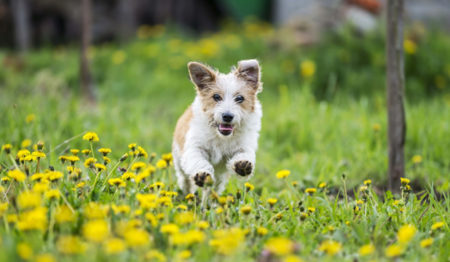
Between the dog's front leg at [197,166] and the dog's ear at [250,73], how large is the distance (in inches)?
25.8

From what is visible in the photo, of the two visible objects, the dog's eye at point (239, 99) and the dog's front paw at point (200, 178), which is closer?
the dog's front paw at point (200, 178)

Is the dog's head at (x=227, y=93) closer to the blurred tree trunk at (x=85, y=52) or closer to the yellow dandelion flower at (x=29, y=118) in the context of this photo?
the yellow dandelion flower at (x=29, y=118)

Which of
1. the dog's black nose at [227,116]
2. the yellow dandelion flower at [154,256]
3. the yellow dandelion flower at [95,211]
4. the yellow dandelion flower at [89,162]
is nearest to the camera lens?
the yellow dandelion flower at [154,256]

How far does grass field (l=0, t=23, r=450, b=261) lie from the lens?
93.7 inches

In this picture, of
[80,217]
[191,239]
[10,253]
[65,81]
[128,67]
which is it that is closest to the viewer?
[10,253]

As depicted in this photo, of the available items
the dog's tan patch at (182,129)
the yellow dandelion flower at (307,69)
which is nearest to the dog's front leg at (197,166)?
the dog's tan patch at (182,129)

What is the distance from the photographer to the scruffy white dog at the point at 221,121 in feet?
11.6

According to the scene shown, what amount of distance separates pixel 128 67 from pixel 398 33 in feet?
18.1

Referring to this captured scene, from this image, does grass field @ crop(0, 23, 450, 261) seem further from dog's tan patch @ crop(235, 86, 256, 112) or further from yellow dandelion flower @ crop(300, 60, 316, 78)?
dog's tan patch @ crop(235, 86, 256, 112)

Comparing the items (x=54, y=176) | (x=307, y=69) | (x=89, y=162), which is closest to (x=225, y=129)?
(x=89, y=162)

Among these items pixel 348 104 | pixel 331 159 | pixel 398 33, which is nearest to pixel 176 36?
pixel 348 104

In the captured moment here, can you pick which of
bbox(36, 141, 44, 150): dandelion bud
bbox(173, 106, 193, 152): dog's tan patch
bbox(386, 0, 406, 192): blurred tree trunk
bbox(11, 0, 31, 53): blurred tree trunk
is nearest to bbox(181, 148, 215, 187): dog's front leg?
bbox(173, 106, 193, 152): dog's tan patch

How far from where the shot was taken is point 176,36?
35.2 feet

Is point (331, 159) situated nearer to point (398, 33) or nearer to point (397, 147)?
point (397, 147)
